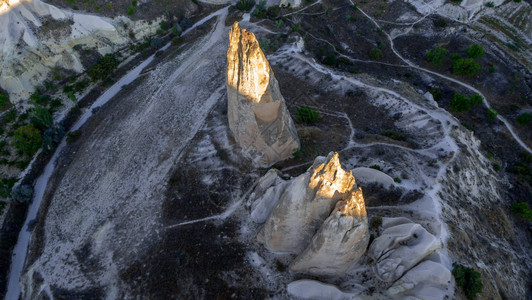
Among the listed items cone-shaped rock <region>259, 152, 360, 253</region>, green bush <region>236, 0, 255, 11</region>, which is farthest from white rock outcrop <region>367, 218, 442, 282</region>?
green bush <region>236, 0, 255, 11</region>

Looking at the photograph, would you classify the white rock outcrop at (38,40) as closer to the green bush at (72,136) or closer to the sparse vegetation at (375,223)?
the green bush at (72,136)

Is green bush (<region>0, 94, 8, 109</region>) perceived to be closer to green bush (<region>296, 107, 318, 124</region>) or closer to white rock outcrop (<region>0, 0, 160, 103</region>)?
white rock outcrop (<region>0, 0, 160, 103</region>)

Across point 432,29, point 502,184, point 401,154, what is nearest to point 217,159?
point 401,154

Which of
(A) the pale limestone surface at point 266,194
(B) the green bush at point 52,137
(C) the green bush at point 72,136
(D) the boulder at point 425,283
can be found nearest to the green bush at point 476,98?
(D) the boulder at point 425,283

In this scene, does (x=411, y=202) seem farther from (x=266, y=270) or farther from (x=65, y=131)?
(x=65, y=131)

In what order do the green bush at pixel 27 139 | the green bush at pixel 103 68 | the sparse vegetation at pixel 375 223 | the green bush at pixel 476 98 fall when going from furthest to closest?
the green bush at pixel 103 68
the green bush at pixel 476 98
the green bush at pixel 27 139
the sparse vegetation at pixel 375 223
